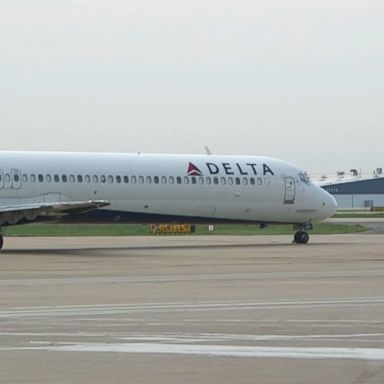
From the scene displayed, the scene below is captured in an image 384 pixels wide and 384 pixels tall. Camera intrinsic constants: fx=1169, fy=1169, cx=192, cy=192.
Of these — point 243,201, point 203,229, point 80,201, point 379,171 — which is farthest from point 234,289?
point 379,171

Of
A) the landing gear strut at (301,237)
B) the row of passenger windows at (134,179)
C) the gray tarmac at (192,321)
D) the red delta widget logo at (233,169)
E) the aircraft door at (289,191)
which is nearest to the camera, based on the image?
the gray tarmac at (192,321)

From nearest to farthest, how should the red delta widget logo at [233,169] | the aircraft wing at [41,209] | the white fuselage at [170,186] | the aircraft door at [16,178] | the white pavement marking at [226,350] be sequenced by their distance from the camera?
the white pavement marking at [226,350] → the aircraft wing at [41,209] → the aircraft door at [16,178] → the white fuselage at [170,186] → the red delta widget logo at [233,169]

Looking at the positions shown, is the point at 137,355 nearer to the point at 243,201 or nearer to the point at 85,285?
the point at 85,285

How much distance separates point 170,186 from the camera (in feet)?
136

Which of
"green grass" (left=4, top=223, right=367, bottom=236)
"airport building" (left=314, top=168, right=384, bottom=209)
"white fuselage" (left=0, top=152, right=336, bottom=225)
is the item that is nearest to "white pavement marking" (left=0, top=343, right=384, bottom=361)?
"white fuselage" (left=0, top=152, right=336, bottom=225)

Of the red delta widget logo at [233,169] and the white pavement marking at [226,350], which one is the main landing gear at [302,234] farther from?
the white pavement marking at [226,350]

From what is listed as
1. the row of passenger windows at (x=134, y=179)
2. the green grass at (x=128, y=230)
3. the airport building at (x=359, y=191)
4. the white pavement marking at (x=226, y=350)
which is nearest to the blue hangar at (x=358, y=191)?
the airport building at (x=359, y=191)

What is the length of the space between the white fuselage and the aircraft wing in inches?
24.9

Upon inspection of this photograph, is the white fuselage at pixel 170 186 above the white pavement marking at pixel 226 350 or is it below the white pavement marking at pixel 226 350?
above

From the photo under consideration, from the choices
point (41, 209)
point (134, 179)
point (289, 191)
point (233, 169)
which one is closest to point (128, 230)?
point (289, 191)

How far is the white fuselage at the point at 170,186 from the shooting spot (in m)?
38.5

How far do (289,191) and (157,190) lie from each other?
5813mm

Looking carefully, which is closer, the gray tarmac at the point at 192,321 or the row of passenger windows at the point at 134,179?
the gray tarmac at the point at 192,321

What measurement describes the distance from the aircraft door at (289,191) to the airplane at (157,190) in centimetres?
4
